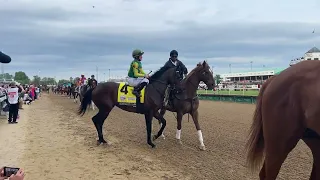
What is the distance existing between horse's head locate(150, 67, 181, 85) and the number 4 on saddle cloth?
55cm

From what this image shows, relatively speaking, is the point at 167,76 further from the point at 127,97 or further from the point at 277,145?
the point at 277,145

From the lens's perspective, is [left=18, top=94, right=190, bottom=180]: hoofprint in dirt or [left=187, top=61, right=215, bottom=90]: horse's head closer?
[left=18, top=94, right=190, bottom=180]: hoofprint in dirt

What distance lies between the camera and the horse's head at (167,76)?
9.43 meters

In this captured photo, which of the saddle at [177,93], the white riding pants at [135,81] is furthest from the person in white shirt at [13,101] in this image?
the saddle at [177,93]

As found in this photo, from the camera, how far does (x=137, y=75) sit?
9.27 metres

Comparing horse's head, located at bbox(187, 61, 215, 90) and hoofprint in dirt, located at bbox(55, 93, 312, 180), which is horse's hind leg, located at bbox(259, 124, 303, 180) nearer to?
hoofprint in dirt, located at bbox(55, 93, 312, 180)

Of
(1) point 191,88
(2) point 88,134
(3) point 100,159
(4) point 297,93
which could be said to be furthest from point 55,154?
(4) point 297,93

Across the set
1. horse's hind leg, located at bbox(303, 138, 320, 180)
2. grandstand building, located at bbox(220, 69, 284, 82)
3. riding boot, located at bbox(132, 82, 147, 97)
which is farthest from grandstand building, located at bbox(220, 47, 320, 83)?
horse's hind leg, located at bbox(303, 138, 320, 180)

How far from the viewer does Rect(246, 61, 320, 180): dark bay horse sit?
3.40m

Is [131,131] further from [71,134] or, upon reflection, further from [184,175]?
[184,175]

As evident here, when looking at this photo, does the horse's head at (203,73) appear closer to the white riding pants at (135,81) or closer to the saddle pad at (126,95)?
the white riding pants at (135,81)

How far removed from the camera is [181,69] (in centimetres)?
962

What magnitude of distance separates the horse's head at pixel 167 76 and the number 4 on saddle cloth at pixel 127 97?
1.81ft

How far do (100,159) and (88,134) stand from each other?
13.0 feet
